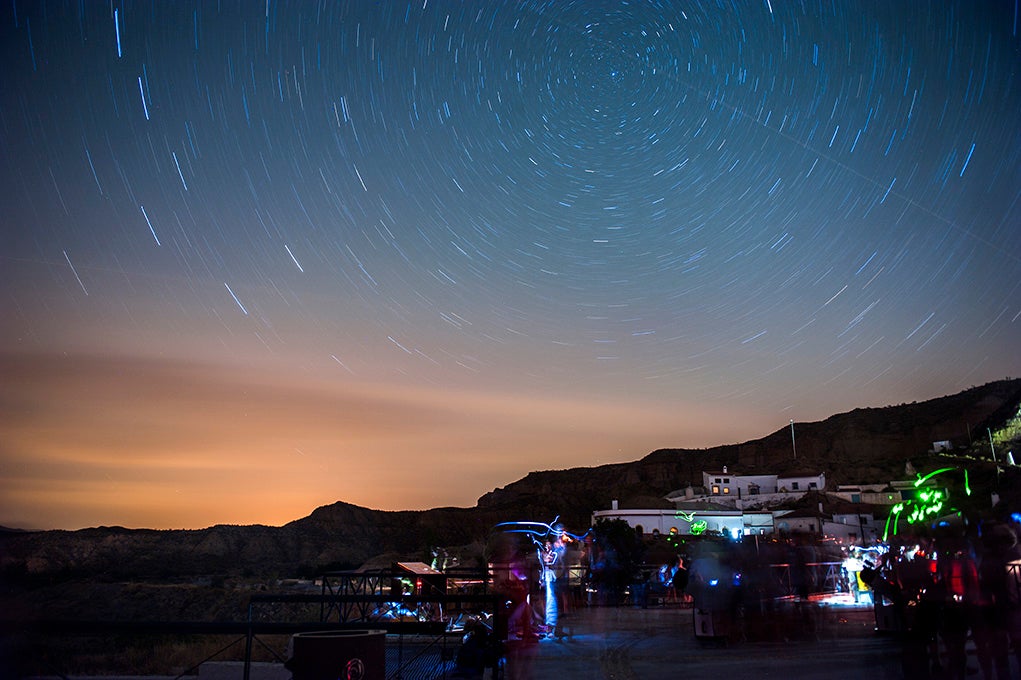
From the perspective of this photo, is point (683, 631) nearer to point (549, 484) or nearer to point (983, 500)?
point (983, 500)

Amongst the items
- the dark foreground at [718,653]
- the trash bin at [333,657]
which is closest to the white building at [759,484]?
the dark foreground at [718,653]

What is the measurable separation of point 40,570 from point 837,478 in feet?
294

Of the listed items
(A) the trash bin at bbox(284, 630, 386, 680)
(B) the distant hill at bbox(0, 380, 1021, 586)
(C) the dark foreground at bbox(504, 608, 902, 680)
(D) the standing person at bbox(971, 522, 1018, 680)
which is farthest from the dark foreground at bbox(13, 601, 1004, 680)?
(B) the distant hill at bbox(0, 380, 1021, 586)

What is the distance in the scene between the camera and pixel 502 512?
407ft

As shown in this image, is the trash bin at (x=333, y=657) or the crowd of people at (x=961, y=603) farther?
the crowd of people at (x=961, y=603)

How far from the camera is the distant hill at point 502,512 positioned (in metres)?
76.1

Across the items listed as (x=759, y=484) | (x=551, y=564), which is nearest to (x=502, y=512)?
(x=759, y=484)

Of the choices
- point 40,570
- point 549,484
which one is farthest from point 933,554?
point 549,484

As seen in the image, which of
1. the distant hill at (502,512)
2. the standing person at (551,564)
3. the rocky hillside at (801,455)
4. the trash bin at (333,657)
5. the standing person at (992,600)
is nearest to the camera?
the trash bin at (333,657)

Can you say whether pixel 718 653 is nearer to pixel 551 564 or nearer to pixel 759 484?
pixel 551 564

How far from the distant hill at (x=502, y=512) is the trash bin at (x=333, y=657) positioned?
2249 inches

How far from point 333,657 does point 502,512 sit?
122 m

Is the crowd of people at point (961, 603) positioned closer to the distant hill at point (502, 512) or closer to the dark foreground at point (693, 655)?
the dark foreground at point (693, 655)

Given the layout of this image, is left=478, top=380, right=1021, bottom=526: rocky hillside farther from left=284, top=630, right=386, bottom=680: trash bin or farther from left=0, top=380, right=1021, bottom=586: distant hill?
left=284, top=630, right=386, bottom=680: trash bin
